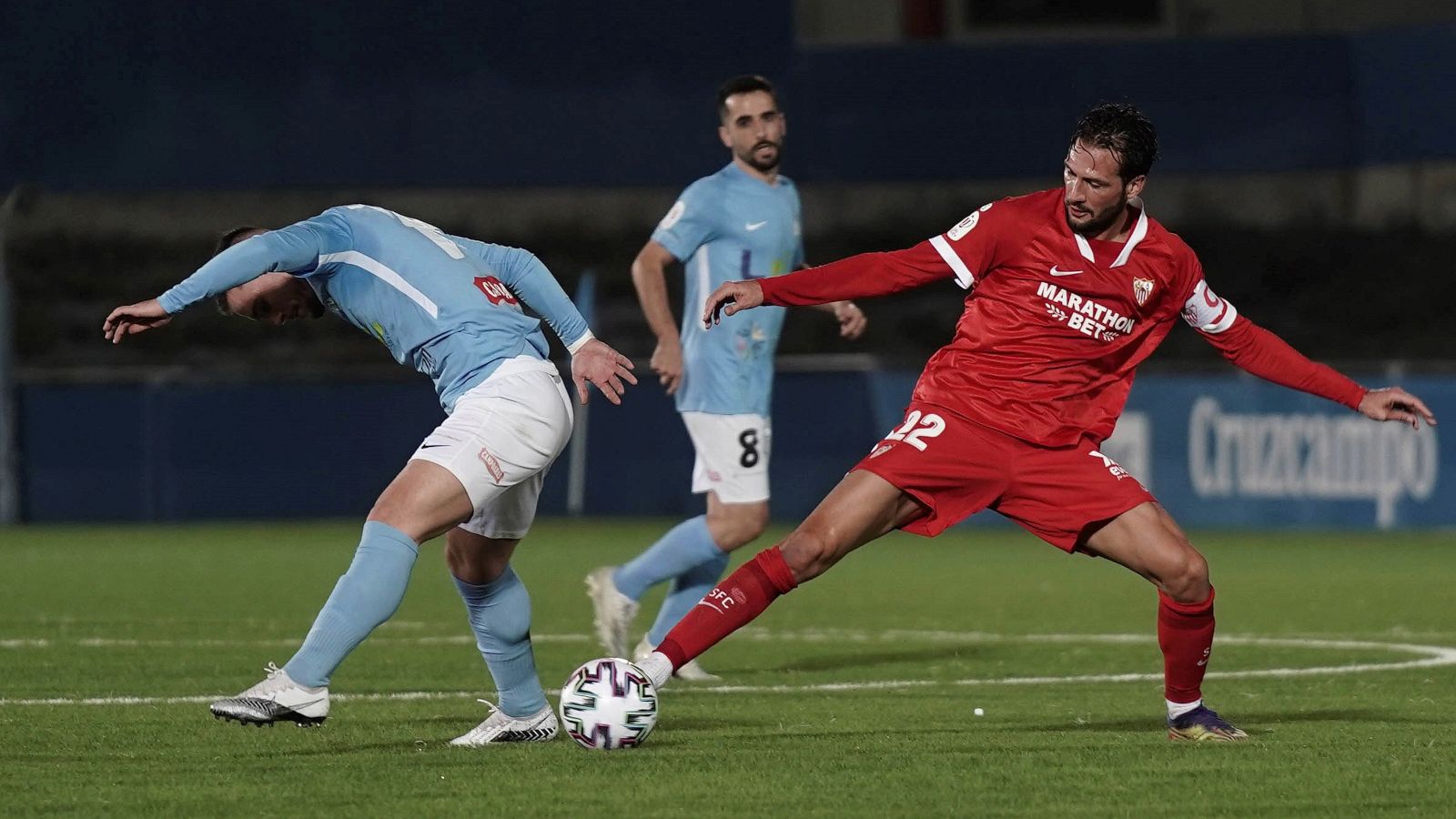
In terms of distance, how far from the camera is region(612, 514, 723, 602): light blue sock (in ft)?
30.7

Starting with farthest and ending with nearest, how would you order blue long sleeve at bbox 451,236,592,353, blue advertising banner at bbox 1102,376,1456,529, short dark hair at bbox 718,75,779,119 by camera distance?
blue advertising banner at bbox 1102,376,1456,529, short dark hair at bbox 718,75,779,119, blue long sleeve at bbox 451,236,592,353

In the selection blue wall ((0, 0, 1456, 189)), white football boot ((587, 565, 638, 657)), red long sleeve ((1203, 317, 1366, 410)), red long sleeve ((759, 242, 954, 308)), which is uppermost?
blue wall ((0, 0, 1456, 189))

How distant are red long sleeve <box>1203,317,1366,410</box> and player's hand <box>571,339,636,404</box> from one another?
1.87m

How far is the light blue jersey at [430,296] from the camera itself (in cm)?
665

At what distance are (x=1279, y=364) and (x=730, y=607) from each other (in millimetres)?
1922

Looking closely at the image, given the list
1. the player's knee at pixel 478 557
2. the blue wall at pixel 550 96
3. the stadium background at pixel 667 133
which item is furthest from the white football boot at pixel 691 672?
the blue wall at pixel 550 96

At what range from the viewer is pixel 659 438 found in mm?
22688

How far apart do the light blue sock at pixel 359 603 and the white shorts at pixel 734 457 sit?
10.6 ft

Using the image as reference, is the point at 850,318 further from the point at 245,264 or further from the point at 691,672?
the point at 245,264

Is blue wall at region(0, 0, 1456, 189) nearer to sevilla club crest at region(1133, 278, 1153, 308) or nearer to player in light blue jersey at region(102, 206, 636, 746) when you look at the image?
sevilla club crest at region(1133, 278, 1153, 308)

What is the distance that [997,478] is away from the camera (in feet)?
22.4

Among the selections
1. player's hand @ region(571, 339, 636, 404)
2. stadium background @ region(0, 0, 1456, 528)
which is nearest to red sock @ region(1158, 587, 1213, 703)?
player's hand @ region(571, 339, 636, 404)

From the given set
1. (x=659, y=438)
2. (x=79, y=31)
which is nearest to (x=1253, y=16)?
(x=659, y=438)

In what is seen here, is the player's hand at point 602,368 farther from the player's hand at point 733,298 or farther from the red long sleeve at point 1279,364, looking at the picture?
the red long sleeve at point 1279,364
